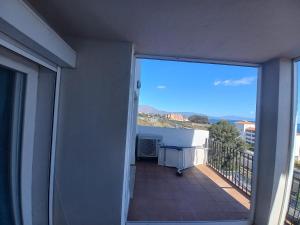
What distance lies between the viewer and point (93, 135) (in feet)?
8.09

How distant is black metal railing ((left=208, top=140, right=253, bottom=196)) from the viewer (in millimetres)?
4297

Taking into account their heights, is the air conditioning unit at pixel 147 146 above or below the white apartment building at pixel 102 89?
below

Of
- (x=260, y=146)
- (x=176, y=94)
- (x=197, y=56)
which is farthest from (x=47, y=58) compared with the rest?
(x=176, y=94)

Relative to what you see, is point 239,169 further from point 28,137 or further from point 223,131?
point 28,137

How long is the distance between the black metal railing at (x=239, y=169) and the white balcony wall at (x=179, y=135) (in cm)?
30

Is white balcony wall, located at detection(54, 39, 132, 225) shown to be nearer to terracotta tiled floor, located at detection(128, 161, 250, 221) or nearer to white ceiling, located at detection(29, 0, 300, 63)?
white ceiling, located at detection(29, 0, 300, 63)

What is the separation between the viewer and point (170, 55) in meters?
2.89

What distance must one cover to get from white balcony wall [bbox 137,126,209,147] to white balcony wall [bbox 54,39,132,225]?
3.89 meters

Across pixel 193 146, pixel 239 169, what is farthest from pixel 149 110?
pixel 239 169

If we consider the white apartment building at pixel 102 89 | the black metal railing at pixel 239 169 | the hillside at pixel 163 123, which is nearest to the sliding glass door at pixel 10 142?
the white apartment building at pixel 102 89

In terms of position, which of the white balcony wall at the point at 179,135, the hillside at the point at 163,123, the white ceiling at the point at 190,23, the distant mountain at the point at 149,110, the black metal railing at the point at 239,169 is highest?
the white ceiling at the point at 190,23

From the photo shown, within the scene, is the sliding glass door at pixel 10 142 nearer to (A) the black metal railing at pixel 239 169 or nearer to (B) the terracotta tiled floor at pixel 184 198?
(B) the terracotta tiled floor at pixel 184 198

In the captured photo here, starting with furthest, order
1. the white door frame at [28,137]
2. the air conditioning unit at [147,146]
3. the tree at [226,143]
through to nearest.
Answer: the air conditioning unit at [147,146], the tree at [226,143], the white door frame at [28,137]

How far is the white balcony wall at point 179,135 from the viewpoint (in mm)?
6219
